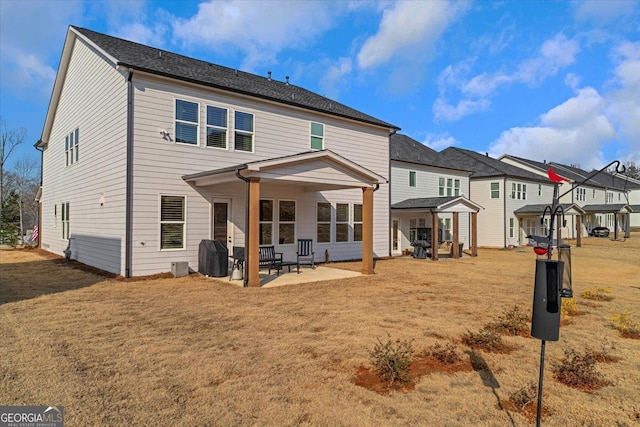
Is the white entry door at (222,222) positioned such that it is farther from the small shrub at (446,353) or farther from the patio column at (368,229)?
the small shrub at (446,353)

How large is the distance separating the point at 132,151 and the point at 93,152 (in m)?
3.86

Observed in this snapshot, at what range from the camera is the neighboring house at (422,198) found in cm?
1933

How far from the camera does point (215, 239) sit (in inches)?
485

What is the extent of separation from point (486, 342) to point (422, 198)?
1643 cm

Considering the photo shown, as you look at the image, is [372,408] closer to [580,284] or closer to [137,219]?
[137,219]

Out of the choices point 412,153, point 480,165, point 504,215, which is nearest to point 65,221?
point 412,153

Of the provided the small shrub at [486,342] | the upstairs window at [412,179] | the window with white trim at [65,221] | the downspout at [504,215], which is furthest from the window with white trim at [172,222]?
the downspout at [504,215]

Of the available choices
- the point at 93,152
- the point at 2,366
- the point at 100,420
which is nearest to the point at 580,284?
the point at 100,420

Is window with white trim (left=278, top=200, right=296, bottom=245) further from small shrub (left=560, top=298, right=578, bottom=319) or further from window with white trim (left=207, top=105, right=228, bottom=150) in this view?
small shrub (left=560, top=298, right=578, bottom=319)

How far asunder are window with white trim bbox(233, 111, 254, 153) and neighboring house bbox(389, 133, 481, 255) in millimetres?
9318

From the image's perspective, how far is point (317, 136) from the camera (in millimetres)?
15102

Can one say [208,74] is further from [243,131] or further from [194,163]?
[194,163]

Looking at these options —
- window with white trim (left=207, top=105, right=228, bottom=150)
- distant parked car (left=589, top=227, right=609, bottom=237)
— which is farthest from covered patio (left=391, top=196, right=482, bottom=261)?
distant parked car (left=589, top=227, right=609, bottom=237)

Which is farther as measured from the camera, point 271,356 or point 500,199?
point 500,199
